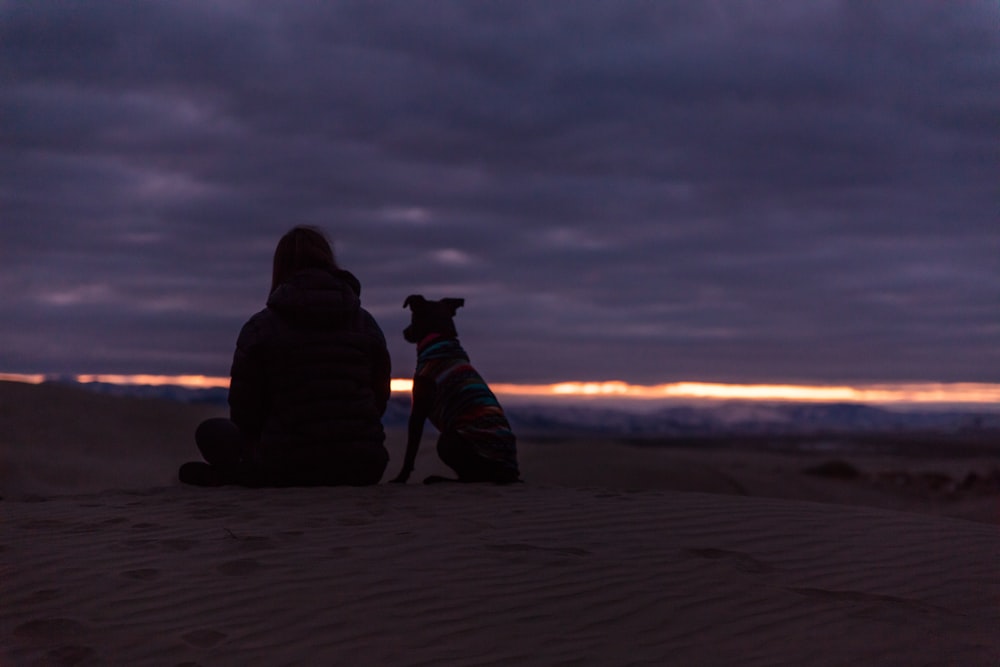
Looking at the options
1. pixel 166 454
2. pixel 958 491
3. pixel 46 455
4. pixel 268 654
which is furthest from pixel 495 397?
pixel 958 491

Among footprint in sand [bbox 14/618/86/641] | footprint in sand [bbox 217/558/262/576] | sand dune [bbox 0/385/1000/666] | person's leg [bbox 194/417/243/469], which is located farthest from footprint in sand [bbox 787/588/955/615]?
person's leg [bbox 194/417/243/469]

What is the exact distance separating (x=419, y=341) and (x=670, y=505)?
251cm

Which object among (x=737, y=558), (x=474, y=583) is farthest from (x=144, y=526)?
(x=737, y=558)

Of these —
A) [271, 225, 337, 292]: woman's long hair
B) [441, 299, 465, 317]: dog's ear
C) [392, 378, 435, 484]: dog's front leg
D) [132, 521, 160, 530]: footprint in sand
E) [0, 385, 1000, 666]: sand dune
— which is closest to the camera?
[0, 385, 1000, 666]: sand dune

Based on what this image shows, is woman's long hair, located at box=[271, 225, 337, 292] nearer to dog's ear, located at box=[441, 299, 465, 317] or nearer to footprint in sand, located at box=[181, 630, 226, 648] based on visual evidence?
dog's ear, located at box=[441, 299, 465, 317]

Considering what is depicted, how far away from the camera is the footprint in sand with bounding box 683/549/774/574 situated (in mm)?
5784

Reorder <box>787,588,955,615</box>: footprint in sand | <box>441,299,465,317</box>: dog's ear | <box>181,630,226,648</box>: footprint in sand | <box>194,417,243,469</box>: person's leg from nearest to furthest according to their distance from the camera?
<box>181,630,226,648</box>: footprint in sand
<box>787,588,955,615</box>: footprint in sand
<box>194,417,243,469</box>: person's leg
<box>441,299,465,317</box>: dog's ear

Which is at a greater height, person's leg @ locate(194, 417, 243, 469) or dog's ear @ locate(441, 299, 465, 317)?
dog's ear @ locate(441, 299, 465, 317)

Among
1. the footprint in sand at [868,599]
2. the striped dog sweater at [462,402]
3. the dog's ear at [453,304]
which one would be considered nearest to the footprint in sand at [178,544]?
the striped dog sweater at [462,402]

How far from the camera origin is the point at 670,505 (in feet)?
24.1

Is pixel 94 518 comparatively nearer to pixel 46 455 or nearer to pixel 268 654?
pixel 268 654

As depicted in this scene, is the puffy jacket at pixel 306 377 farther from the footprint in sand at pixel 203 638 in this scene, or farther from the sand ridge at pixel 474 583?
the footprint in sand at pixel 203 638

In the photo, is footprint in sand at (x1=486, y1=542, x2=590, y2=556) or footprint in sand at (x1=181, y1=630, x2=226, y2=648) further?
footprint in sand at (x1=486, y1=542, x2=590, y2=556)

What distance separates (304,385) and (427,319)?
1.51 m
